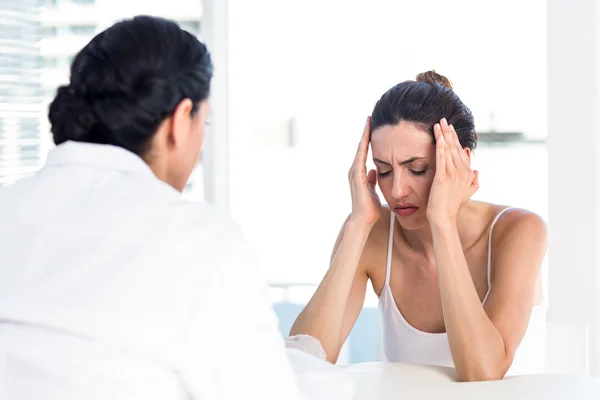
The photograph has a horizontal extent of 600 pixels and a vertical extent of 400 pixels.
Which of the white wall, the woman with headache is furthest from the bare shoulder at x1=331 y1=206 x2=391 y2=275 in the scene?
the white wall

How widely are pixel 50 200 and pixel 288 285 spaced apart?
2699mm

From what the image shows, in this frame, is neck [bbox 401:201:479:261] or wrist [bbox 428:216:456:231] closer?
wrist [bbox 428:216:456:231]

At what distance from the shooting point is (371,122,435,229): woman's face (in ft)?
5.81

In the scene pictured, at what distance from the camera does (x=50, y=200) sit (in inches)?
35.0

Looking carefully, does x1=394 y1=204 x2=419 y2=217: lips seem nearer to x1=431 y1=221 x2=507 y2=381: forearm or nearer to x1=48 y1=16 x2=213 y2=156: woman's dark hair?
x1=431 y1=221 x2=507 y2=381: forearm

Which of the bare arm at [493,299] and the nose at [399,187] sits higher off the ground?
the nose at [399,187]

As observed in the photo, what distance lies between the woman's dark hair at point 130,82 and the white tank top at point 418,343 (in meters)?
1.05

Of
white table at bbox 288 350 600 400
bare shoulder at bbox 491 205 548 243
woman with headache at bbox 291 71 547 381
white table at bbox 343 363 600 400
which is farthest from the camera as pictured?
bare shoulder at bbox 491 205 548 243

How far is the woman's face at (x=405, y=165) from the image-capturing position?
1.77m

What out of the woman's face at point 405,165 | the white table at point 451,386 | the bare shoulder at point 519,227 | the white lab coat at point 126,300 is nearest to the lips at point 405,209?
the woman's face at point 405,165

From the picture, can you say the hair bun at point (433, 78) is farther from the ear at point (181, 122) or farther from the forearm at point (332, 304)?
the ear at point (181, 122)

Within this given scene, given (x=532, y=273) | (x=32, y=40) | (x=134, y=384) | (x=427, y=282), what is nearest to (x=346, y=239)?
(x=427, y=282)

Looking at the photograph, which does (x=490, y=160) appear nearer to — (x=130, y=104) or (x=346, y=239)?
(x=346, y=239)

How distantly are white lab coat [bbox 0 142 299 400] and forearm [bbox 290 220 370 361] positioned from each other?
0.89 m
